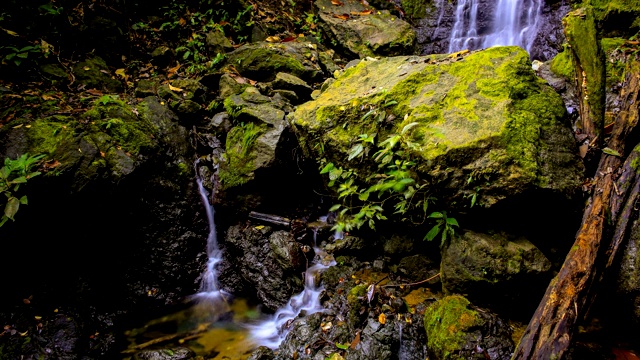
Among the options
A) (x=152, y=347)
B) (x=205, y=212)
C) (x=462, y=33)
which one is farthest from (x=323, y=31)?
(x=152, y=347)

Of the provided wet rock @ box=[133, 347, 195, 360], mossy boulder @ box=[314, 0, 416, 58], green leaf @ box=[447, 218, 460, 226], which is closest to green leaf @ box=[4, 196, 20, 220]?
wet rock @ box=[133, 347, 195, 360]

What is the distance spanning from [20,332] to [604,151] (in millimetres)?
7121

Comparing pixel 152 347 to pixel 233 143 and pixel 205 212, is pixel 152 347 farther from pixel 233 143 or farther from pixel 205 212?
pixel 233 143

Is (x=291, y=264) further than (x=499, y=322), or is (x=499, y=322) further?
(x=291, y=264)

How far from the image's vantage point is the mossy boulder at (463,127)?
127 inches

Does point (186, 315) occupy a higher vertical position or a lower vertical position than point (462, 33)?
lower

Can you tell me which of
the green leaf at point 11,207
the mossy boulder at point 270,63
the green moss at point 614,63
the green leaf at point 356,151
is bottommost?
the green leaf at point 11,207

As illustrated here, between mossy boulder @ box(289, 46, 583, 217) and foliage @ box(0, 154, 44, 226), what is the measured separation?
332cm

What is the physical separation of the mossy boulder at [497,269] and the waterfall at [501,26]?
6.38 metres

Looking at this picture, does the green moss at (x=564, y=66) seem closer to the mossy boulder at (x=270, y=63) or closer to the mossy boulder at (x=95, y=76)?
the mossy boulder at (x=270, y=63)

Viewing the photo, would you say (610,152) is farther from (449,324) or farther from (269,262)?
(269,262)

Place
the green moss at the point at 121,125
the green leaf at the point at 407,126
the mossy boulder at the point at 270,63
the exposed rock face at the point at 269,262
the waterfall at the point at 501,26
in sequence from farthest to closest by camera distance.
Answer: the waterfall at the point at 501,26 → the mossy boulder at the point at 270,63 → the green moss at the point at 121,125 → the exposed rock face at the point at 269,262 → the green leaf at the point at 407,126

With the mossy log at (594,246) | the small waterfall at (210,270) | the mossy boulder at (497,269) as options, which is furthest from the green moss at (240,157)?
the mossy log at (594,246)

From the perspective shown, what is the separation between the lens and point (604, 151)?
3422mm
